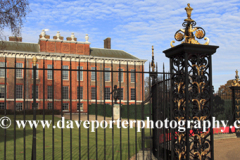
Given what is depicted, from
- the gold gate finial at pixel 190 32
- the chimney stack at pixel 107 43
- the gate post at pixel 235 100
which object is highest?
the chimney stack at pixel 107 43

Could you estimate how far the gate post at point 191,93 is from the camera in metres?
5.00

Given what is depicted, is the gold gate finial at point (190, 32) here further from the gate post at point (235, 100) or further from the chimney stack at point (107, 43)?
the chimney stack at point (107, 43)

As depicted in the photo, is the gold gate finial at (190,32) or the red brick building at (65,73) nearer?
the gold gate finial at (190,32)

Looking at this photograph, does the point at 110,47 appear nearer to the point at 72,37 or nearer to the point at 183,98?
the point at 72,37

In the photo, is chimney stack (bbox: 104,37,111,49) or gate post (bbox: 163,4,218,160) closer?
gate post (bbox: 163,4,218,160)

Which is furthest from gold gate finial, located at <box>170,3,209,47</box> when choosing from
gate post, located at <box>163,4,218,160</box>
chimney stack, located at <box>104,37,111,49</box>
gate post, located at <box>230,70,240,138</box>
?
chimney stack, located at <box>104,37,111,49</box>

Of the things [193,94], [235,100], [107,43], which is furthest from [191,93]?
[107,43]

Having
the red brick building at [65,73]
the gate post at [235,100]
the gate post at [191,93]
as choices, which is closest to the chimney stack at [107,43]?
the red brick building at [65,73]

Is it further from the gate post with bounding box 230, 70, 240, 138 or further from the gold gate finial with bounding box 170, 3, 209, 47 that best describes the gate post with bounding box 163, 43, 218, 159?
the gate post with bounding box 230, 70, 240, 138

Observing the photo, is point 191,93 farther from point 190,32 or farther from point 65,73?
point 65,73

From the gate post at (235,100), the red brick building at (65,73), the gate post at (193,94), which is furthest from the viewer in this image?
the red brick building at (65,73)

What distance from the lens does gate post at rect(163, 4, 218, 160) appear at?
4996 millimetres

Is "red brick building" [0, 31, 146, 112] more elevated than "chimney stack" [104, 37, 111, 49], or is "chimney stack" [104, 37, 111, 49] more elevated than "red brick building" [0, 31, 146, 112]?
"chimney stack" [104, 37, 111, 49]

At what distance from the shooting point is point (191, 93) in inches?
199
